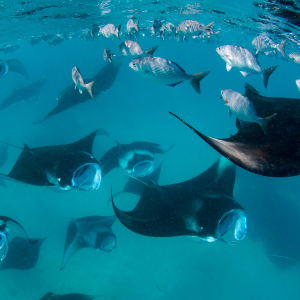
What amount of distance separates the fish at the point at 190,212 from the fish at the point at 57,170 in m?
1.19

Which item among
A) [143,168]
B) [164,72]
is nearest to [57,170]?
[164,72]

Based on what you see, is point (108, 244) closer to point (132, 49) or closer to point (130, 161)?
point (130, 161)

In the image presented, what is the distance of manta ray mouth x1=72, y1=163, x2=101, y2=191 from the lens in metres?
3.79

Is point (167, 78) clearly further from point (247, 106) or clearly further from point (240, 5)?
point (240, 5)

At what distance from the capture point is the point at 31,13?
41.4 ft

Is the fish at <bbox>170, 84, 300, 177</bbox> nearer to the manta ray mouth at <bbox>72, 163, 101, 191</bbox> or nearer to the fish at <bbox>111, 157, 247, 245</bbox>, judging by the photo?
the fish at <bbox>111, 157, 247, 245</bbox>

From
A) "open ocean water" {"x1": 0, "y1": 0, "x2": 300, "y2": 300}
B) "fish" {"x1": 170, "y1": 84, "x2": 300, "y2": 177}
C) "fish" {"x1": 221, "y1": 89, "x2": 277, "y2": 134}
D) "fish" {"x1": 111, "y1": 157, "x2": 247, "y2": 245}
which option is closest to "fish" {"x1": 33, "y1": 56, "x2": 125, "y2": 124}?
"open ocean water" {"x1": 0, "y1": 0, "x2": 300, "y2": 300}

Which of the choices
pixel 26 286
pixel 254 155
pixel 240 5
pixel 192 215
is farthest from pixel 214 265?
pixel 240 5

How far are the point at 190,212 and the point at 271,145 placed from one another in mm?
1745

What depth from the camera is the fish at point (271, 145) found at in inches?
54.3

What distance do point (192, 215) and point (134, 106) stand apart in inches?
797

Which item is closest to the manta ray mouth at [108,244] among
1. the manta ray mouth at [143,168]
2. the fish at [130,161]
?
the fish at [130,161]

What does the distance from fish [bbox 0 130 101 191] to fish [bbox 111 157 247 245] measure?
1.19 metres

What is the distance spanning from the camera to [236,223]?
2.90 m
